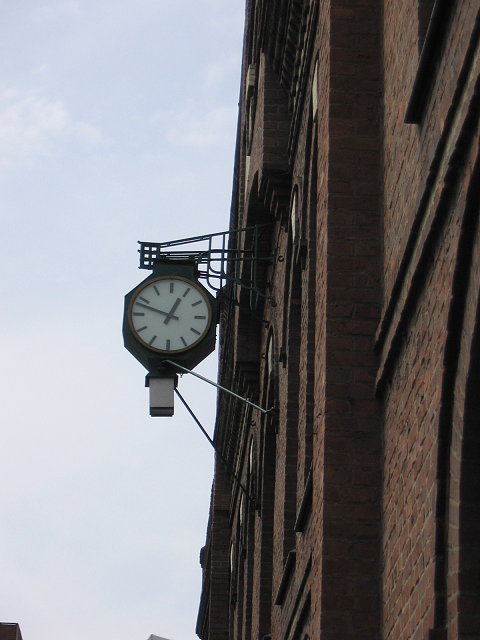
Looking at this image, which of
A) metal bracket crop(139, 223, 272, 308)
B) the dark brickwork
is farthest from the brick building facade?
the dark brickwork

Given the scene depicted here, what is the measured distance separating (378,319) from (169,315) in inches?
200

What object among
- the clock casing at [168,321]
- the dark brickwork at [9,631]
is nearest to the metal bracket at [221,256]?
the clock casing at [168,321]

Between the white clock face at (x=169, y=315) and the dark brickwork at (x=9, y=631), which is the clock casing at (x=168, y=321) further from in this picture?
the dark brickwork at (x=9, y=631)

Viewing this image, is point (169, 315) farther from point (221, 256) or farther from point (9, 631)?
point (9, 631)

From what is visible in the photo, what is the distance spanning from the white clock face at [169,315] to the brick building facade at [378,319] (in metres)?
0.79

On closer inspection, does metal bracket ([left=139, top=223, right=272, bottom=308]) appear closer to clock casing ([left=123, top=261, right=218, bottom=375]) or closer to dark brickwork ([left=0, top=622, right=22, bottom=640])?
clock casing ([left=123, top=261, right=218, bottom=375])

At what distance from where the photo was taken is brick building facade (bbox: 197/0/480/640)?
6.84m

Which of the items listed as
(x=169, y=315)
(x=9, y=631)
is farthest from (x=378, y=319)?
(x=9, y=631)

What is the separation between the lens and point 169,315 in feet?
46.4

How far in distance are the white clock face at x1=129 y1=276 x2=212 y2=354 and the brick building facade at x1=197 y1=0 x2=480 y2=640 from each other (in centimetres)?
79

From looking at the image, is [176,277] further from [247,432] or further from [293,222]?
[247,432]

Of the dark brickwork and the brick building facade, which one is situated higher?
the brick building facade

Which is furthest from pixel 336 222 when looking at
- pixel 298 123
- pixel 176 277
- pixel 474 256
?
pixel 176 277

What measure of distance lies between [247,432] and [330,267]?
9.89 m
